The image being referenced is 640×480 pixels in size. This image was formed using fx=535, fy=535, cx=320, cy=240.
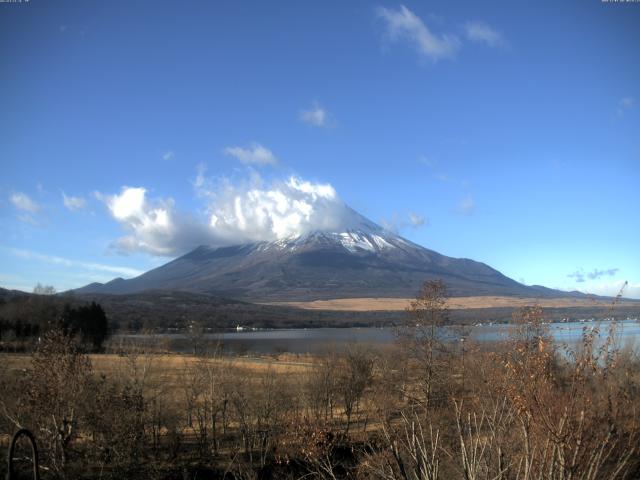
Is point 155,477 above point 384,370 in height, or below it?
below

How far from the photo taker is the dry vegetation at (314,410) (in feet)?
35.6

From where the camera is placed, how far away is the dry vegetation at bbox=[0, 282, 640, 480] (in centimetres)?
1086

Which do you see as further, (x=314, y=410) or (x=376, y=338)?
(x=376, y=338)

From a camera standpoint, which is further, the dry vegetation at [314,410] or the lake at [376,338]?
the lake at [376,338]

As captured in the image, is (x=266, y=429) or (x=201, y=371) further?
(x=201, y=371)

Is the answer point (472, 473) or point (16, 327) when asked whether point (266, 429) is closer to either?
point (472, 473)

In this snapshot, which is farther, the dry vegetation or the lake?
the lake

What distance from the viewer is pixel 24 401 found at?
2095 centimetres

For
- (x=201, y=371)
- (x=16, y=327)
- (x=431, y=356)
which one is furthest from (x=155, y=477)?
(x=16, y=327)

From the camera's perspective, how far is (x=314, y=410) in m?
35.6

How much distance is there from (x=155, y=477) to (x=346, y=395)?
16.7m

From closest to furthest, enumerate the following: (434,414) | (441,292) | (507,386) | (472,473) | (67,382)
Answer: (472,473) → (507,386) → (67,382) → (434,414) → (441,292)

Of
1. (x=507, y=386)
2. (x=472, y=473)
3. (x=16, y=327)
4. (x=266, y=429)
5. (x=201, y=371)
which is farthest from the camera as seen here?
(x=16, y=327)

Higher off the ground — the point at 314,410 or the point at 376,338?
the point at 376,338
